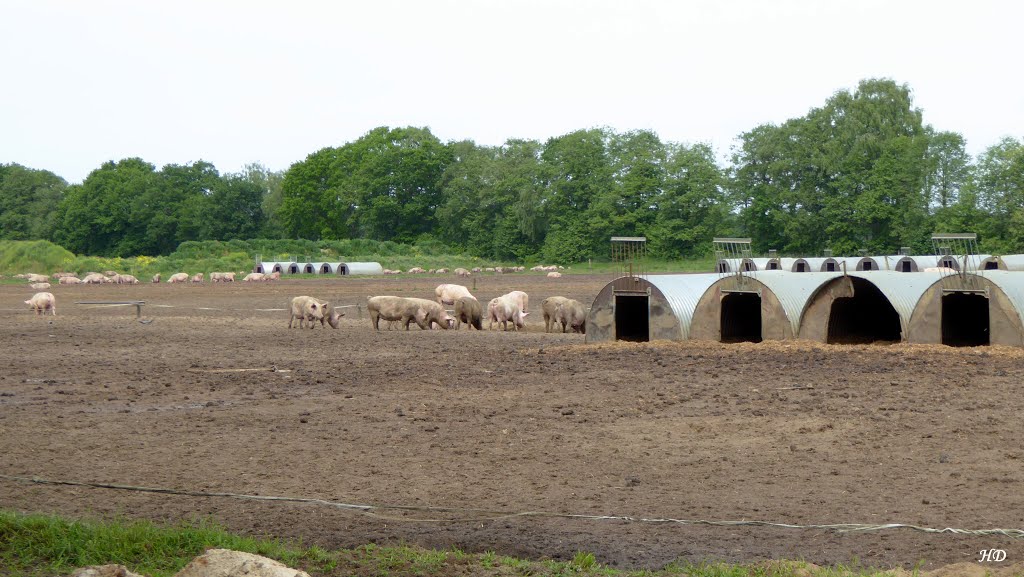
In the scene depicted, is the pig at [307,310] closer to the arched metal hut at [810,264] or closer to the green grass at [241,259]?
the arched metal hut at [810,264]

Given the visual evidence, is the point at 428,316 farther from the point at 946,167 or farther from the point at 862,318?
the point at 946,167

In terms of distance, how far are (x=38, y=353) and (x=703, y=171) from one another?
63.9 meters

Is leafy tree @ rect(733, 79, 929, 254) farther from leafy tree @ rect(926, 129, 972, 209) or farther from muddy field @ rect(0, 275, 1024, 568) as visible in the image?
muddy field @ rect(0, 275, 1024, 568)

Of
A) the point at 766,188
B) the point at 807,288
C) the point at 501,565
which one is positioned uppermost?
the point at 766,188

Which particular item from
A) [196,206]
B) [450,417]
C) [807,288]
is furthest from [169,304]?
[196,206]

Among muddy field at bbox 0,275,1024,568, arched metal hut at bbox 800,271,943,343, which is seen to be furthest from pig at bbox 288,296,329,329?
arched metal hut at bbox 800,271,943,343

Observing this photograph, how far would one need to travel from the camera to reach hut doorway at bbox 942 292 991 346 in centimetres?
2284

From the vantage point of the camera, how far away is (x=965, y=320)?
23.6 metres

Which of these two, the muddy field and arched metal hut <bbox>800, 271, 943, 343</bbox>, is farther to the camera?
arched metal hut <bbox>800, 271, 943, 343</bbox>

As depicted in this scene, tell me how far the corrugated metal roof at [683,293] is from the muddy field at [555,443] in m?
1.00

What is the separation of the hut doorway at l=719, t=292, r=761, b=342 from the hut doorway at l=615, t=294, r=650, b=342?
73.5 inches

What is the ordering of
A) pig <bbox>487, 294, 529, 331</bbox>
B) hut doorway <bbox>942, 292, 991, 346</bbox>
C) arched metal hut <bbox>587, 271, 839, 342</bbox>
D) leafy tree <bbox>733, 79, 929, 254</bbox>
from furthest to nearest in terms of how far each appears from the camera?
leafy tree <bbox>733, 79, 929, 254</bbox>, pig <bbox>487, 294, 529, 331</bbox>, hut doorway <bbox>942, 292, 991, 346</bbox>, arched metal hut <bbox>587, 271, 839, 342</bbox>

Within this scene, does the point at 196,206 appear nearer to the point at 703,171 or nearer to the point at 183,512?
the point at 703,171

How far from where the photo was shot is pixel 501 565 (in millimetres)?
7457
